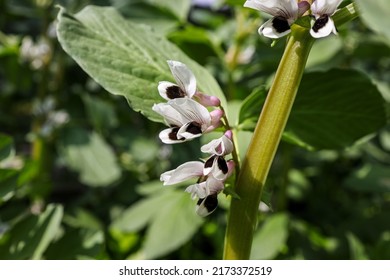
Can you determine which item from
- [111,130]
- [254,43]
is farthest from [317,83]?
[111,130]

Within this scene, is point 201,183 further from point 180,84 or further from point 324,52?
point 324,52

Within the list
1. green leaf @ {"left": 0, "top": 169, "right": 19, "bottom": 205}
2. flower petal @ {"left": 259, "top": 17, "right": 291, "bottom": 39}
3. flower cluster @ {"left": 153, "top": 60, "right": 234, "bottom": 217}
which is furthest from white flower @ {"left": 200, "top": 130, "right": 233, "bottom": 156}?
green leaf @ {"left": 0, "top": 169, "right": 19, "bottom": 205}

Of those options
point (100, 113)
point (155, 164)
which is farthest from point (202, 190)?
point (155, 164)

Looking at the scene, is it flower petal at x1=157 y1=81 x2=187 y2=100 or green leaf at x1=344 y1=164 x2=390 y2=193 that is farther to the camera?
green leaf at x1=344 y1=164 x2=390 y2=193

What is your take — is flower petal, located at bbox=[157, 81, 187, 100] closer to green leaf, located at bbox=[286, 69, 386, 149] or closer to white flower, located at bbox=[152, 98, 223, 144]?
white flower, located at bbox=[152, 98, 223, 144]

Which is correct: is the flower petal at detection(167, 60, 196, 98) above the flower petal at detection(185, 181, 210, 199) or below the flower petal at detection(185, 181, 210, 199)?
above

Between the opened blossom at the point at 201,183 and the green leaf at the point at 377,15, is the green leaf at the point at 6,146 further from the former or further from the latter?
the green leaf at the point at 377,15

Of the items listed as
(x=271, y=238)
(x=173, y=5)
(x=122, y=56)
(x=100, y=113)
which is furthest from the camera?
(x=100, y=113)
